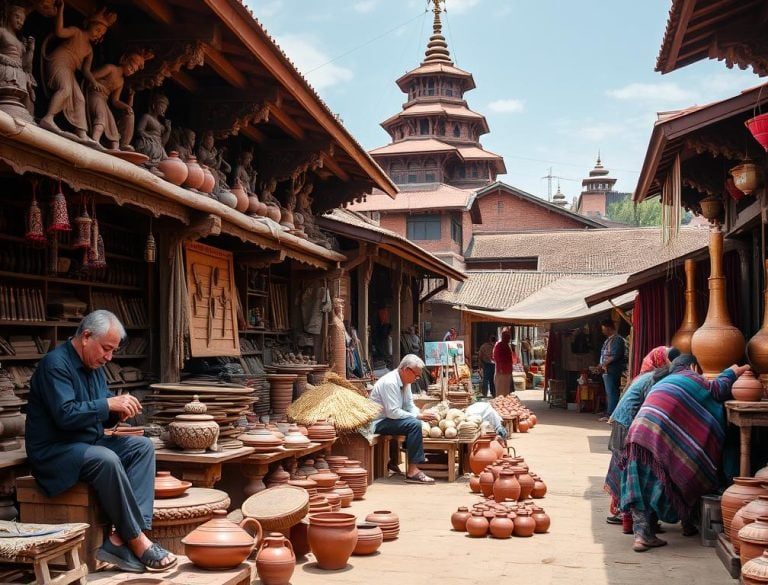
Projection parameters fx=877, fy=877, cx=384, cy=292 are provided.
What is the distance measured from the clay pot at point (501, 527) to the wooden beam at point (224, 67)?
4.36 m

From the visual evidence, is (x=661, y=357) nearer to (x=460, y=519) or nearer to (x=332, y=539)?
(x=460, y=519)

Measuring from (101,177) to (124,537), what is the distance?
2.56m

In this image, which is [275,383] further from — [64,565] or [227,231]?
[64,565]

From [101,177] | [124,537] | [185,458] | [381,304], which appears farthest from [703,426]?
[381,304]

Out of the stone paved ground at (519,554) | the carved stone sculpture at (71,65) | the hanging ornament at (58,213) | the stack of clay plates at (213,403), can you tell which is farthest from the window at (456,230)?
the hanging ornament at (58,213)

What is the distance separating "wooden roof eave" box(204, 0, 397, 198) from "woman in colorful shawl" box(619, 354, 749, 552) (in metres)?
4.14

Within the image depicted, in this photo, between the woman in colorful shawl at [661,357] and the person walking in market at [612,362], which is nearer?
the woman in colorful shawl at [661,357]

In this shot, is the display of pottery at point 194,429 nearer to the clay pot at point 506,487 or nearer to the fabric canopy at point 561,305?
the clay pot at point 506,487

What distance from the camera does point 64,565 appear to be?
13.5 ft

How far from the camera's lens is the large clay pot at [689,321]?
8.32 m

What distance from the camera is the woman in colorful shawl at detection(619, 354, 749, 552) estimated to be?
6.25 meters

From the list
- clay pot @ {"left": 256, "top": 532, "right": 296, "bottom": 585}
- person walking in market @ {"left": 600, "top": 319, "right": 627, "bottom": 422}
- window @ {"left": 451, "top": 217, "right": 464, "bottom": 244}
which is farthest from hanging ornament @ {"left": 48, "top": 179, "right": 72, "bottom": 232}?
window @ {"left": 451, "top": 217, "right": 464, "bottom": 244}

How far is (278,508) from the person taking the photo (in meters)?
5.64

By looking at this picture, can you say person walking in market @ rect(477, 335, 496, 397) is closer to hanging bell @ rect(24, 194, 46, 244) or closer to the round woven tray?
the round woven tray
